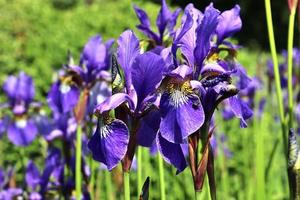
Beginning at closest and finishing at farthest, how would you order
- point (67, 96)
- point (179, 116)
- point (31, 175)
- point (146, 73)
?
point (179, 116) < point (146, 73) < point (67, 96) < point (31, 175)

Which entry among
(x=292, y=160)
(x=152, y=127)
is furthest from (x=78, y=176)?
(x=292, y=160)

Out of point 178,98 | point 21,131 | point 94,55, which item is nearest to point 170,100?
point 178,98

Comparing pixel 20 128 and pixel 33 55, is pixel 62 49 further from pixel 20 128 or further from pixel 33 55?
pixel 20 128

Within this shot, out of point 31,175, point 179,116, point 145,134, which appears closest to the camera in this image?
point 179,116

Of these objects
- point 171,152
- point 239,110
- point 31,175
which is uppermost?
point 239,110

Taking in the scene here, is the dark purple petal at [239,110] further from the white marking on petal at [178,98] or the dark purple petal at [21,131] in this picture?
the dark purple petal at [21,131]

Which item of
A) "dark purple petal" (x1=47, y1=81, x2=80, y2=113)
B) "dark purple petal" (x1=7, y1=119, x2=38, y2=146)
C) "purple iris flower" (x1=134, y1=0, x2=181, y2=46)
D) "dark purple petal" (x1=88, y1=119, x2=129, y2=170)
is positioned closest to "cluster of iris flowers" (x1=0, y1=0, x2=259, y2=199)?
"dark purple petal" (x1=88, y1=119, x2=129, y2=170)

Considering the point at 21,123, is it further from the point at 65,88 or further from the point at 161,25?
the point at 161,25

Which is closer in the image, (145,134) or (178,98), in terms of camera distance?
(178,98)
